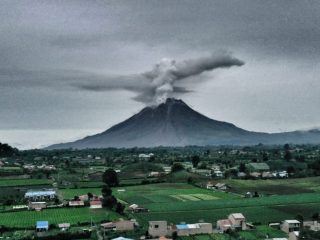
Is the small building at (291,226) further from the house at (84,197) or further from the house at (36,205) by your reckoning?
the house at (36,205)

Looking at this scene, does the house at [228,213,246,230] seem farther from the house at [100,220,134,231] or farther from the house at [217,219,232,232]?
the house at [100,220,134,231]

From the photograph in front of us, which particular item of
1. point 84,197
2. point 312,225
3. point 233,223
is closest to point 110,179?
point 84,197

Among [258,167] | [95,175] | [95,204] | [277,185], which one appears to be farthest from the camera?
[258,167]

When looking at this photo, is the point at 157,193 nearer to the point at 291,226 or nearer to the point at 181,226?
the point at 181,226

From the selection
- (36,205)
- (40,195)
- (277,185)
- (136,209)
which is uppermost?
(277,185)

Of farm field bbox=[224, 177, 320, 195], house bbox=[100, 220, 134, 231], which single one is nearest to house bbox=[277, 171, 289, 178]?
farm field bbox=[224, 177, 320, 195]

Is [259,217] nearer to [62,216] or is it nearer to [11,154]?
[62,216]
